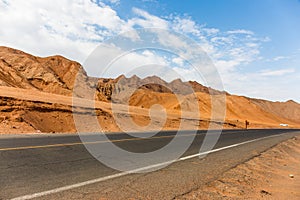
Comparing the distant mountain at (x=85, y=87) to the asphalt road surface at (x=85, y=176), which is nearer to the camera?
the asphalt road surface at (x=85, y=176)

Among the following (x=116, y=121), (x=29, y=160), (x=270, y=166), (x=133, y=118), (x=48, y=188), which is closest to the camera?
(x=48, y=188)

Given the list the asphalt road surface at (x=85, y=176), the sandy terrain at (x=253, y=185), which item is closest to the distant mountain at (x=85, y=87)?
the asphalt road surface at (x=85, y=176)

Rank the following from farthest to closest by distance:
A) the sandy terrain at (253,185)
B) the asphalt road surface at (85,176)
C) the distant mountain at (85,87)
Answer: the distant mountain at (85,87), the sandy terrain at (253,185), the asphalt road surface at (85,176)

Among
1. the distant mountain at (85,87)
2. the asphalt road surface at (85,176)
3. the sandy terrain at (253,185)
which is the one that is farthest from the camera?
the distant mountain at (85,87)

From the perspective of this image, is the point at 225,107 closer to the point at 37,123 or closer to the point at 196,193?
the point at 37,123

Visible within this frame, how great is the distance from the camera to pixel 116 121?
3186 cm

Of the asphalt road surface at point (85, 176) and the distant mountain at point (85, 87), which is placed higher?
the distant mountain at point (85, 87)

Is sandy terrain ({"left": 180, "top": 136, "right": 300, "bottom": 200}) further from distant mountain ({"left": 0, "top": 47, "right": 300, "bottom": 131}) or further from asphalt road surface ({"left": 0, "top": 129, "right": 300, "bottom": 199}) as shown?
distant mountain ({"left": 0, "top": 47, "right": 300, "bottom": 131})

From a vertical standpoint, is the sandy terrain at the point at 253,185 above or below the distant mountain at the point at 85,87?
below

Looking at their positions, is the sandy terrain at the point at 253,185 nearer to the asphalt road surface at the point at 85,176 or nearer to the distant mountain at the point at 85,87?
the asphalt road surface at the point at 85,176

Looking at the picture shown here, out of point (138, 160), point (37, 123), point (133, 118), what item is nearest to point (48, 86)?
point (133, 118)

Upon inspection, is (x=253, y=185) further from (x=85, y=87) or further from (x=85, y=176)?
(x=85, y=87)

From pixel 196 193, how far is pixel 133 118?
3089cm

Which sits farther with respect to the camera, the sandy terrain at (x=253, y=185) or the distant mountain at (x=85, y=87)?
the distant mountain at (x=85, y=87)
